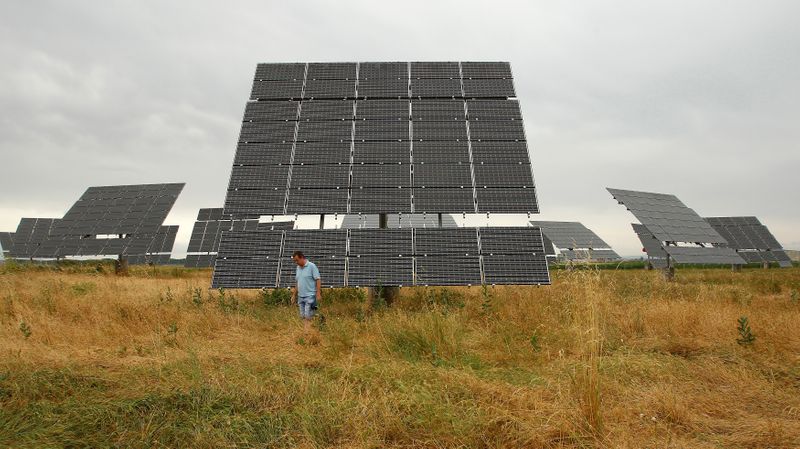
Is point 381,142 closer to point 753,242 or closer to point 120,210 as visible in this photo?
point 120,210

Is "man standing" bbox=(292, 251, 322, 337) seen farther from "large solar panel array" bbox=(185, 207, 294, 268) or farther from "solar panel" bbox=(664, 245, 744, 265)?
"large solar panel array" bbox=(185, 207, 294, 268)

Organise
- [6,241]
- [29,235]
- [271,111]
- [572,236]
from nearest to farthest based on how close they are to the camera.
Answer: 1. [271,111]
2. [29,235]
3. [572,236]
4. [6,241]

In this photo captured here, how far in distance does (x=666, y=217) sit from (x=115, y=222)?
33480 mm

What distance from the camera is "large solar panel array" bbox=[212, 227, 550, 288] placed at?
37.9 feet

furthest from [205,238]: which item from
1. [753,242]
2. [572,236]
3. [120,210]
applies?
[753,242]

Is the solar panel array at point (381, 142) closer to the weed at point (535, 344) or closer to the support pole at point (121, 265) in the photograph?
the weed at point (535, 344)

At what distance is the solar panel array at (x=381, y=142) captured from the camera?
42.5 feet

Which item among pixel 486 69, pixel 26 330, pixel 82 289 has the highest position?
pixel 486 69

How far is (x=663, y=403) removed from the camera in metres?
5.05

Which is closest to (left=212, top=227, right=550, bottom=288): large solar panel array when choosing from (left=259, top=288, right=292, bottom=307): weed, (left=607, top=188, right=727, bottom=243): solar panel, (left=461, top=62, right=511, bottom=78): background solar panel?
(left=259, top=288, right=292, bottom=307): weed

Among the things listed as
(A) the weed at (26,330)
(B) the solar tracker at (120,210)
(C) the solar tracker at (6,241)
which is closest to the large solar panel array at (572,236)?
(B) the solar tracker at (120,210)

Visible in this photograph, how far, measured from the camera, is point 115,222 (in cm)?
2995

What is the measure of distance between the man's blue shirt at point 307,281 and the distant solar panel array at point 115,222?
72.0ft

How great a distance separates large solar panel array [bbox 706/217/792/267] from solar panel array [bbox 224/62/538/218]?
4035cm
